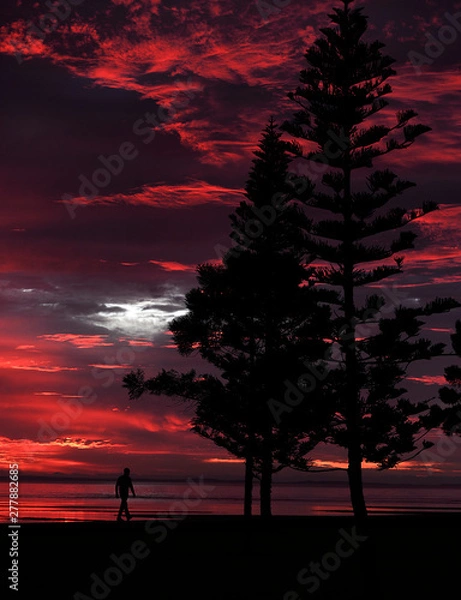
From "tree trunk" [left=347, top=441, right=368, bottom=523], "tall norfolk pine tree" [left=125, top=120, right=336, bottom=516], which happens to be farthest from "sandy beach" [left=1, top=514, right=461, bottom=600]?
"tall norfolk pine tree" [left=125, top=120, right=336, bottom=516]

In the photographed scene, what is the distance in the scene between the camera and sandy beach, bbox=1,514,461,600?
1271 centimetres

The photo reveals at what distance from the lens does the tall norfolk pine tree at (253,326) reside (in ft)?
88.4

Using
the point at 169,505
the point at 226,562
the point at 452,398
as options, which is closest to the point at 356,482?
the point at 226,562

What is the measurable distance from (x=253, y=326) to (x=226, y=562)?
1426 centimetres

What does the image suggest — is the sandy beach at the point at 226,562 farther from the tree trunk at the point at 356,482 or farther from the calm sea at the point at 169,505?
the calm sea at the point at 169,505

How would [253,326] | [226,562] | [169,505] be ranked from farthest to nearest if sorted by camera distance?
[169,505] → [253,326] → [226,562]

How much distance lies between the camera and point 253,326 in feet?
97.4

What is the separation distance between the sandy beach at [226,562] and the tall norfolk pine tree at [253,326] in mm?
4698

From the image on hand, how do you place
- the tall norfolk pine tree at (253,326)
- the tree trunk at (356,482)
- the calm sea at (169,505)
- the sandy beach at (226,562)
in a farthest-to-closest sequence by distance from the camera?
1. the calm sea at (169,505)
2. the tall norfolk pine tree at (253,326)
3. the tree trunk at (356,482)
4. the sandy beach at (226,562)

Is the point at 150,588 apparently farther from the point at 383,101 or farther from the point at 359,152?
the point at 383,101

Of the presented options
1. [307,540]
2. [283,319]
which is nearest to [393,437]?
[283,319]

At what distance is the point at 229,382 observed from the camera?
31.3 metres

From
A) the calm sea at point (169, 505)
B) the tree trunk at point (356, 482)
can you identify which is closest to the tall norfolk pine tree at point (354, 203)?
the tree trunk at point (356, 482)

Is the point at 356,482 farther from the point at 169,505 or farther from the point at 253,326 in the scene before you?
the point at 169,505
